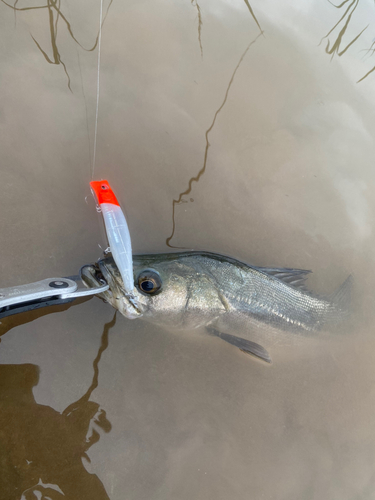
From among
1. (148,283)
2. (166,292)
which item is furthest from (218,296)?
(148,283)

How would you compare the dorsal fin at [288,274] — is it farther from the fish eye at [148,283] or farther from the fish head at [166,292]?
the fish eye at [148,283]

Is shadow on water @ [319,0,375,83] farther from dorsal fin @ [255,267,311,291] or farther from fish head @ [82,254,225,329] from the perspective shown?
fish head @ [82,254,225,329]

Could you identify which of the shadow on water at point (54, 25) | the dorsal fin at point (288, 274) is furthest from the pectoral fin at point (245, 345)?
the shadow on water at point (54, 25)

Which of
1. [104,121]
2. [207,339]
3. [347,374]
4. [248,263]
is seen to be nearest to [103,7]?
[104,121]

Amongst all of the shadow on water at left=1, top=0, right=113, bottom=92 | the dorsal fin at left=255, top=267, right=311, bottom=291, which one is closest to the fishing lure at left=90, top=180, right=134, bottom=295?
the dorsal fin at left=255, top=267, right=311, bottom=291

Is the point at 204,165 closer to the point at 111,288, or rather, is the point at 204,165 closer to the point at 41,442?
the point at 111,288
